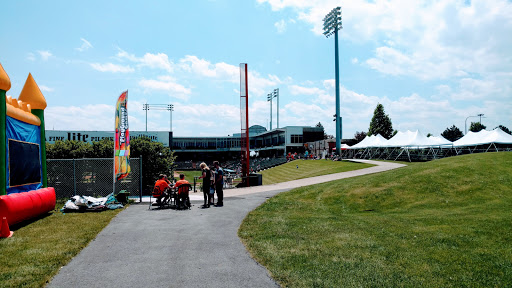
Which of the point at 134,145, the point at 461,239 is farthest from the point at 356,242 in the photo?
the point at 134,145

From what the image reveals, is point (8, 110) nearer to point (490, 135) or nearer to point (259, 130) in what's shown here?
point (490, 135)

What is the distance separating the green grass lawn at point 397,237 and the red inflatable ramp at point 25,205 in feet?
18.8

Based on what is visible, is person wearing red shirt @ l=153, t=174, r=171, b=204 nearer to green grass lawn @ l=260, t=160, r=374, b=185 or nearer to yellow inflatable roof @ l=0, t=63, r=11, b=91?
yellow inflatable roof @ l=0, t=63, r=11, b=91

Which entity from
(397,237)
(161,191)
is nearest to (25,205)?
(161,191)

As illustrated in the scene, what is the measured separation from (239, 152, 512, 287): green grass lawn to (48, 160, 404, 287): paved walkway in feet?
1.36

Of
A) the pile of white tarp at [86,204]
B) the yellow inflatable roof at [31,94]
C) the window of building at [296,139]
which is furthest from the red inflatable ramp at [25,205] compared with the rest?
the window of building at [296,139]

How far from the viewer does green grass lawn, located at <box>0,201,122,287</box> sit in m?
4.82

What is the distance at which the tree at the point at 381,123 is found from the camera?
231 feet

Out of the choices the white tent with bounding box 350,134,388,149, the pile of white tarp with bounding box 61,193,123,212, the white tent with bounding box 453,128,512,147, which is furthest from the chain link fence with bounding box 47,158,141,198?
the white tent with bounding box 350,134,388,149

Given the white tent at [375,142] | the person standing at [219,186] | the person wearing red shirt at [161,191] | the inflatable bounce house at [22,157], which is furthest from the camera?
the white tent at [375,142]

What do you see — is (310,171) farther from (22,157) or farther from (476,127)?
(476,127)

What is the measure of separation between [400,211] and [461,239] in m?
4.54

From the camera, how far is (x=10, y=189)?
357 inches

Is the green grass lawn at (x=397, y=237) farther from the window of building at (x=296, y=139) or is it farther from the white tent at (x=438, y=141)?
the window of building at (x=296, y=139)
